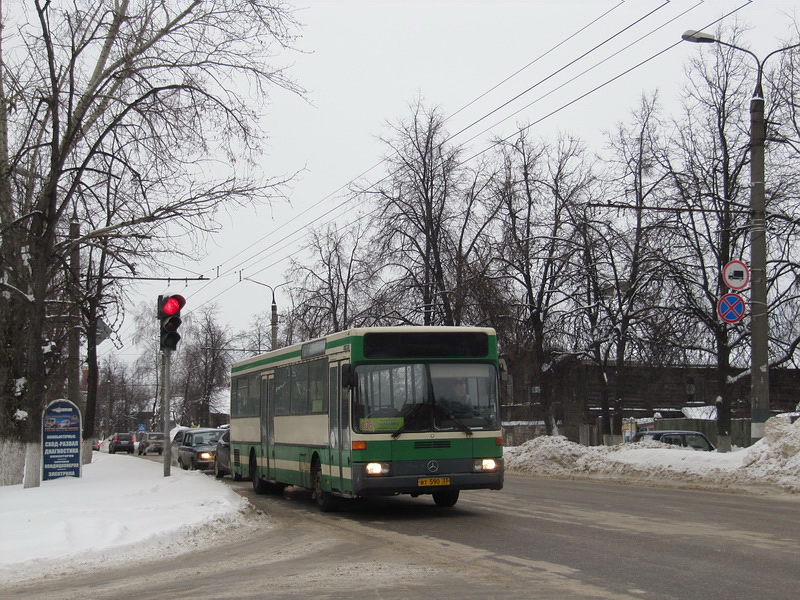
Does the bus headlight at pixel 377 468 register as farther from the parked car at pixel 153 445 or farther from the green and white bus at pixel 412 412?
the parked car at pixel 153 445

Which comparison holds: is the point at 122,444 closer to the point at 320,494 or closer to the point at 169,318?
the point at 320,494

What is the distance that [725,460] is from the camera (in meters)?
21.5

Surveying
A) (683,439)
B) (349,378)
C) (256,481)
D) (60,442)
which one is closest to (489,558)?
(349,378)

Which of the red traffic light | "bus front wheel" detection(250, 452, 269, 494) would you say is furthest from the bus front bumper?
"bus front wheel" detection(250, 452, 269, 494)

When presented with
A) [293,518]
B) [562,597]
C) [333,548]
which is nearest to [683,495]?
[293,518]

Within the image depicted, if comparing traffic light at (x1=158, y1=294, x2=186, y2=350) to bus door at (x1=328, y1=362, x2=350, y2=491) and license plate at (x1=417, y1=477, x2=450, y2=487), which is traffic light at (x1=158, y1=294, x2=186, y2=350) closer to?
bus door at (x1=328, y1=362, x2=350, y2=491)

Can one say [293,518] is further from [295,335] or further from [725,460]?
[295,335]

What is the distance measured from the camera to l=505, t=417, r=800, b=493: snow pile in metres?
20.0

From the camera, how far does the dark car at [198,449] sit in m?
31.7

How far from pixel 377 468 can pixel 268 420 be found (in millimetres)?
6294

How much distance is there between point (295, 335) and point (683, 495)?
38.3 meters

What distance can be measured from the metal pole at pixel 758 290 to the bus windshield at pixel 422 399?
9229mm

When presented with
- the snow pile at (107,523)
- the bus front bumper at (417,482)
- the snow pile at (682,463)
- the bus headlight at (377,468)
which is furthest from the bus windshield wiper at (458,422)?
the snow pile at (682,463)

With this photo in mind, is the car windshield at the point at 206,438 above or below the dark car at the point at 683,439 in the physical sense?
above
